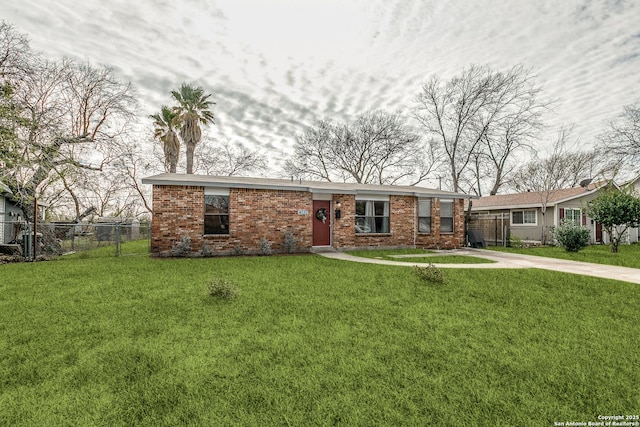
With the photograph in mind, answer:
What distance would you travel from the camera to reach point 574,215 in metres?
19.6

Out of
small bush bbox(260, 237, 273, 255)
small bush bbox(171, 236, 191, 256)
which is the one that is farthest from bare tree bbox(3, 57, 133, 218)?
small bush bbox(260, 237, 273, 255)

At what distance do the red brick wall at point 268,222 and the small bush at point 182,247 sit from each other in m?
0.20

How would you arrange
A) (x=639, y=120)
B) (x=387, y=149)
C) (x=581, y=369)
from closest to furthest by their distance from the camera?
(x=581, y=369) < (x=639, y=120) < (x=387, y=149)

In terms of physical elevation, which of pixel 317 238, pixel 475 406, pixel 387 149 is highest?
pixel 387 149

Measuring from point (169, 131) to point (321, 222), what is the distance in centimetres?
1639

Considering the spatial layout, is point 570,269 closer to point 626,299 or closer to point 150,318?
point 626,299

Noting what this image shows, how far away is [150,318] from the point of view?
4.69m

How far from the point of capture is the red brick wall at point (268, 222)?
36.0ft

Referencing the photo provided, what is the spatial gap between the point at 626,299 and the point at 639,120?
22.9 meters

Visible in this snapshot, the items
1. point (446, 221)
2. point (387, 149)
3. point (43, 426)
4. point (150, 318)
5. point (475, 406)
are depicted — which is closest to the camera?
point (43, 426)

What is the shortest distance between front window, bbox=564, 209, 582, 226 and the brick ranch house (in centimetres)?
950

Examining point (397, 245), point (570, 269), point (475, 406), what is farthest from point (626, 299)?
point (397, 245)

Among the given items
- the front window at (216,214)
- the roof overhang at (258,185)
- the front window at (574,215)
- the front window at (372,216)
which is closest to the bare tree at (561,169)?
the front window at (574,215)

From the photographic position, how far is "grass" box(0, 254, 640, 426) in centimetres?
255
